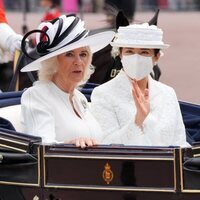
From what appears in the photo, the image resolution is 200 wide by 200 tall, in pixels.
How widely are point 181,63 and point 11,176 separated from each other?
11915 mm

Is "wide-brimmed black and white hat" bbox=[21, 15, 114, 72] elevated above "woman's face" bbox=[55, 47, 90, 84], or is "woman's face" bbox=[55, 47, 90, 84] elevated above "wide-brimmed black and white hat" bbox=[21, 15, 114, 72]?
"wide-brimmed black and white hat" bbox=[21, 15, 114, 72]

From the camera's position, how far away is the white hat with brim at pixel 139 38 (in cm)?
551

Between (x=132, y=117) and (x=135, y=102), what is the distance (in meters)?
0.11

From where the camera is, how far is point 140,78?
5.55 m

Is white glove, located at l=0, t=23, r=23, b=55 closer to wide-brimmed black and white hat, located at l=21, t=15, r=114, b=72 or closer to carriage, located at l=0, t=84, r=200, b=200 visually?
wide-brimmed black and white hat, located at l=21, t=15, r=114, b=72

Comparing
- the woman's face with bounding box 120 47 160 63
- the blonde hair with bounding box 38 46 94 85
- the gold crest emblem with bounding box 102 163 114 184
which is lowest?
the gold crest emblem with bounding box 102 163 114 184

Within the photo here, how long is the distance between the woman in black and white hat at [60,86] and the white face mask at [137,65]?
187mm

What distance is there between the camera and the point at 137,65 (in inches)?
216

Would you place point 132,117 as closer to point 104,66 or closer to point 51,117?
point 51,117

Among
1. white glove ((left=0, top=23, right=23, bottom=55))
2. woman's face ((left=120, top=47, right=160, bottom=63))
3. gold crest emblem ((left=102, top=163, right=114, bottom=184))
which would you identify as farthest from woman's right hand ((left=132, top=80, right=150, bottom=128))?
white glove ((left=0, top=23, right=23, bottom=55))

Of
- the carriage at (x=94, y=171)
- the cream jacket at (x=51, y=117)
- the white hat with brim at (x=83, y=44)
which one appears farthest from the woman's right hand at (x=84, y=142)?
the white hat with brim at (x=83, y=44)

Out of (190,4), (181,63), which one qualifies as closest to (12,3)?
(190,4)

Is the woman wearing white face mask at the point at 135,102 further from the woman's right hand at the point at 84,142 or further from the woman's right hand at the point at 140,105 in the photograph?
the woman's right hand at the point at 84,142

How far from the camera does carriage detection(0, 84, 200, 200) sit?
495cm
